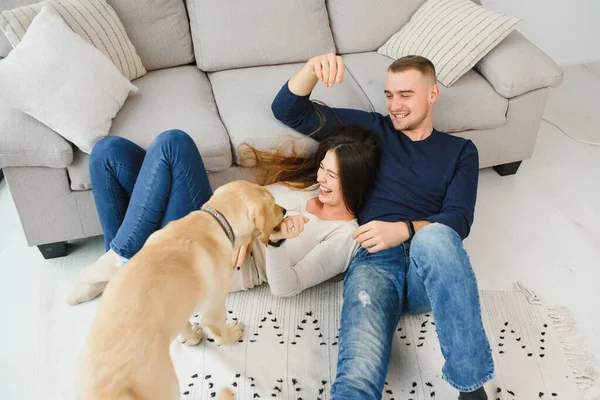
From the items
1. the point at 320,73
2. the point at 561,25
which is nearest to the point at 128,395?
the point at 320,73

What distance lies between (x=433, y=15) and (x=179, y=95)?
1199 mm

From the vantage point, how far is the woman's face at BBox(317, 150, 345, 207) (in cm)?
184

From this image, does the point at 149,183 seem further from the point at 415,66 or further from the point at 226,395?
the point at 415,66

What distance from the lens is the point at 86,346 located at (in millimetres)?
1206

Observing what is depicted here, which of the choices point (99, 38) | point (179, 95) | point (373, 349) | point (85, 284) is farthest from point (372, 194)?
point (99, 38)

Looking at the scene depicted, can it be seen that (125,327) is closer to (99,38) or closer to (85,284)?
(85,284)

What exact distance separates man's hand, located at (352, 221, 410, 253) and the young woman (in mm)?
140

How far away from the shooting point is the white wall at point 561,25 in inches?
128

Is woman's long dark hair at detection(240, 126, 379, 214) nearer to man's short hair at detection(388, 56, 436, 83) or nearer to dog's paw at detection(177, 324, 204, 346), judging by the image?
man's short hair at detection(388, 56, 436, 83)

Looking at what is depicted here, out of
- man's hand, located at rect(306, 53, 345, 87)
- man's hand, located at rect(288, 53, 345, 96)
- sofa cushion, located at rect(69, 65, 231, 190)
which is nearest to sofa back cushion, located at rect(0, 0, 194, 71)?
sofa cushion, located at rect(69, 65, 231, 190)

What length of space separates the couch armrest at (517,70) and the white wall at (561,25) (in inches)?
35.4

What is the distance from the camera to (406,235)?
173 cm

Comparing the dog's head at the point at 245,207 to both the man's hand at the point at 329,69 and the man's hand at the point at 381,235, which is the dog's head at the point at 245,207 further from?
the man's hand at the point at 329,69

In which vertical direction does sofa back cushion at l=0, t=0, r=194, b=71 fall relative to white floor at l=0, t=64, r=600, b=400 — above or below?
above
